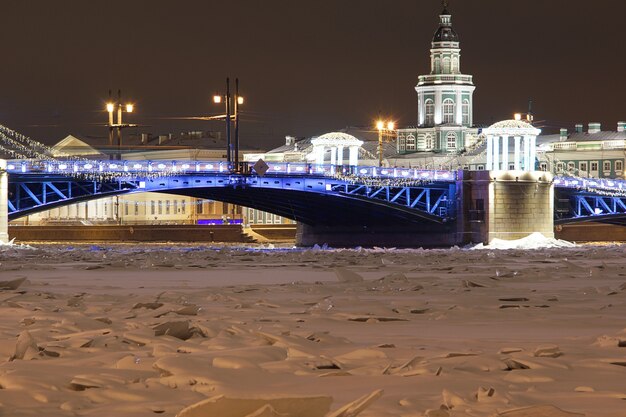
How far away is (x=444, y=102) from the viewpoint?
148125mm

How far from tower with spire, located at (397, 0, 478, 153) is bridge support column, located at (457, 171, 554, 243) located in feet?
212

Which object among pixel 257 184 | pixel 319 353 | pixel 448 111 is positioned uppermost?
pixel 448 111

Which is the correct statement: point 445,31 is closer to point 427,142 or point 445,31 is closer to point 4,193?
point 427,142

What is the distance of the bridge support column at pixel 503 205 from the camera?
7750cm

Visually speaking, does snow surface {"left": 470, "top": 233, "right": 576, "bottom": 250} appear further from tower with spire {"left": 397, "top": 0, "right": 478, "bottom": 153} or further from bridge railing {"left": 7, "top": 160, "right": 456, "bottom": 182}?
tower with spire {"left": 397, "top": 0, "right": 478, "bottom": 153}

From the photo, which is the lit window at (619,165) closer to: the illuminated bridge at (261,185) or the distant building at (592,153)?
the distant building at (592,153)

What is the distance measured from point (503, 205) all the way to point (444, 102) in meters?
70.5

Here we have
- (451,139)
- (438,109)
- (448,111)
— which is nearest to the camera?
(451,139)

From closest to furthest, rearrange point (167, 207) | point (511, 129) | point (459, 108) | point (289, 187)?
point (289, 187) < point (511, 129) < point (167, 207) < point (459, 108)

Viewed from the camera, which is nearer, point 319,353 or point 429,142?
point 319,353

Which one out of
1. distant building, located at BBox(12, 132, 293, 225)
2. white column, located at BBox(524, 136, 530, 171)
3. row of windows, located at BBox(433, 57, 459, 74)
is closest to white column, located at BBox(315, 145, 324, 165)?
white column, located at BBox(524, 136, 530, 171)

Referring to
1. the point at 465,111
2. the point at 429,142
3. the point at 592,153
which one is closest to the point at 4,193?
the point at 592,153

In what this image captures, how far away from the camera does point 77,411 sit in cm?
812

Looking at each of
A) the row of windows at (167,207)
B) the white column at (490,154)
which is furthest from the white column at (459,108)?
the white column at (490,154)
